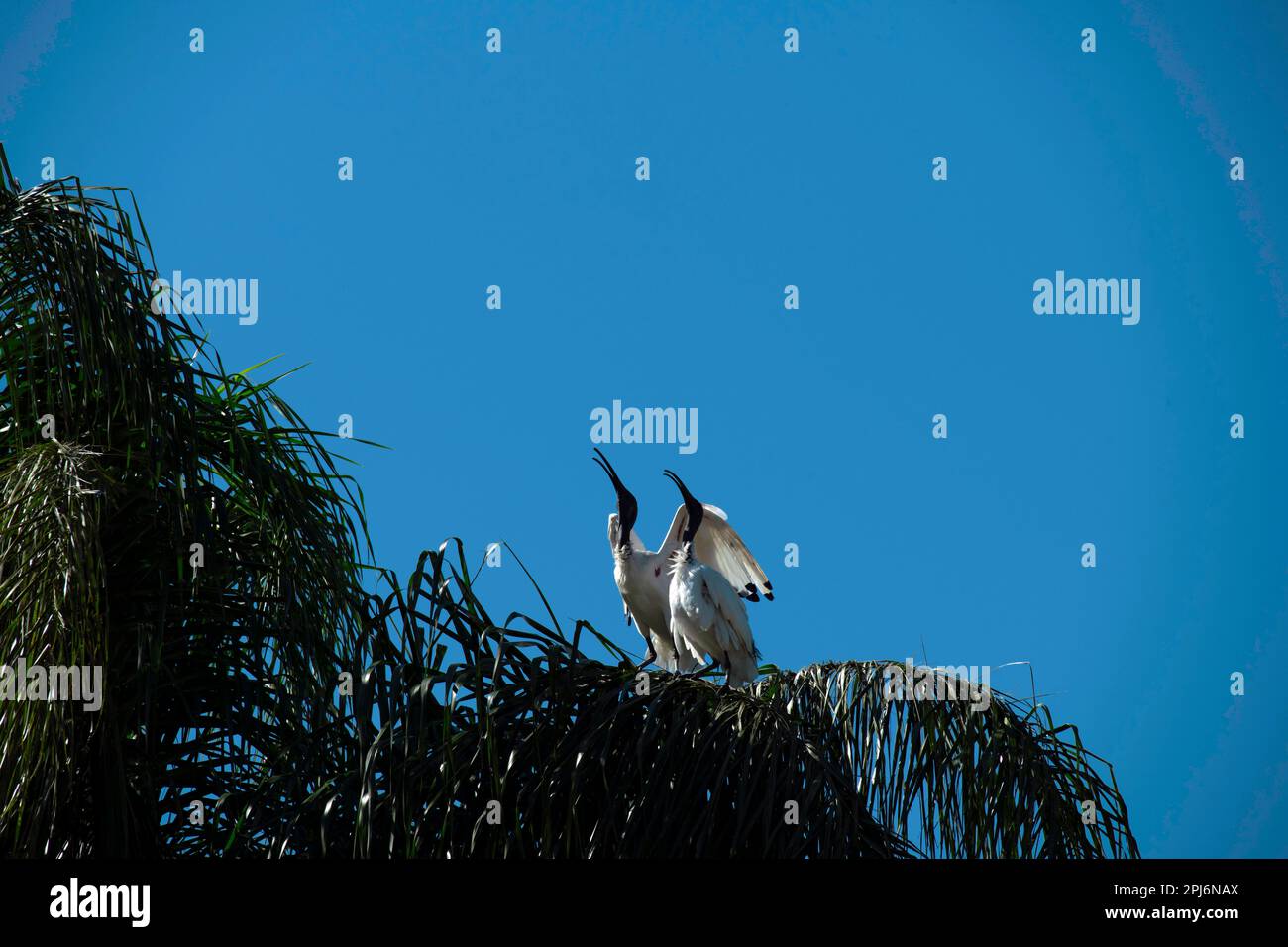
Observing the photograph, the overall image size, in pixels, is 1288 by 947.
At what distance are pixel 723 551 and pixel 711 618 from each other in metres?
1.35

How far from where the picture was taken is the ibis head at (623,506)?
975 cm

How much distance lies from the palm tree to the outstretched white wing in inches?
145

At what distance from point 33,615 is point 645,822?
200cm

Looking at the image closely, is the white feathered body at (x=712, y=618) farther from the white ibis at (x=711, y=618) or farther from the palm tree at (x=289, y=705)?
the palm tree at (x=289, y=705)

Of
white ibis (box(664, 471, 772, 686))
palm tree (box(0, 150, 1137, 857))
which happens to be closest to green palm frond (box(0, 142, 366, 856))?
palm tree (box(0, 150, 1137, 857))

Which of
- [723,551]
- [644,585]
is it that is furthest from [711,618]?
[723,551]

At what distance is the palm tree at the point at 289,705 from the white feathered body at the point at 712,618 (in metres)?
2.69

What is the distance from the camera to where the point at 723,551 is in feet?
33.1

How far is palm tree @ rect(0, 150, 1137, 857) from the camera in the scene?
15.5 ft

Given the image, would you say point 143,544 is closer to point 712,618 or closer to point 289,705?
point 289,705

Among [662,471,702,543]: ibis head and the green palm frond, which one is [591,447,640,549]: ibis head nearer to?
[662,471,702,543]: ibis head

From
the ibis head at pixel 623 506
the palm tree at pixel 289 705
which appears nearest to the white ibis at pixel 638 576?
the ibis head at pixel 623 506
